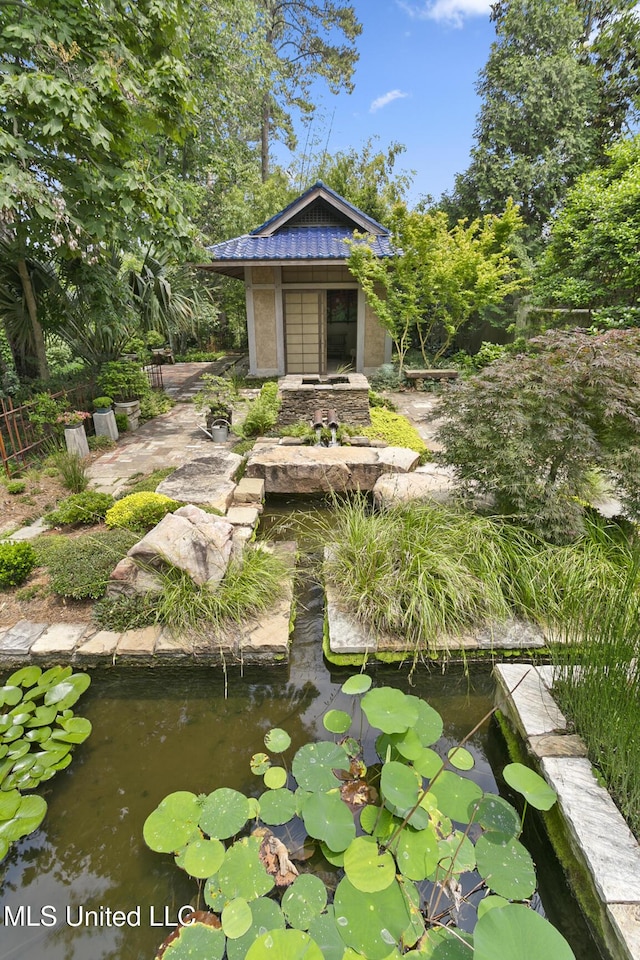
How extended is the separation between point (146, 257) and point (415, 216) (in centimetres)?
526

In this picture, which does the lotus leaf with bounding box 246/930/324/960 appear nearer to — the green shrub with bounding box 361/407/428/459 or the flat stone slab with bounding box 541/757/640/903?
the flat stone slab with bounding box 541/757/640/903

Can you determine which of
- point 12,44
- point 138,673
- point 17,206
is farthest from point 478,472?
point 12,44

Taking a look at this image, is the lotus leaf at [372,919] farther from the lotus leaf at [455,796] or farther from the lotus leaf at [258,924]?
the lotus leaf at [455,796]

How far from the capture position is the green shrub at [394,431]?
636 centimetres

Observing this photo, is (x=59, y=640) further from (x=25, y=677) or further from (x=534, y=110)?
(x=534, y=110)

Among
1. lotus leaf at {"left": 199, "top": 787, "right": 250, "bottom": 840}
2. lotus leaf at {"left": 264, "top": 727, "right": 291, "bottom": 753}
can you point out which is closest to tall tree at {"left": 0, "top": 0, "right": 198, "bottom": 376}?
lotus leaf at {"left": 264, "top": 727, "right": 291, "bottom": 753}

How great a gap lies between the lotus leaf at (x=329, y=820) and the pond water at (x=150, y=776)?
440 mm

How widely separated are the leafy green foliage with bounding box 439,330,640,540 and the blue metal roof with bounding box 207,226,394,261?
23.3 ft

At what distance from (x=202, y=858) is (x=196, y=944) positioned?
0.26 metres

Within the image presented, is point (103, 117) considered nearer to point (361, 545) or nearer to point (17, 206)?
point (17, 206)

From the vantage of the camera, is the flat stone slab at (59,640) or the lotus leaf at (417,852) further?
the flat stone slab at (59,640)

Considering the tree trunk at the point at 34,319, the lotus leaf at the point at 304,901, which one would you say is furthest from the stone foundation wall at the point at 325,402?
the lotus leaf at the point at 304,901

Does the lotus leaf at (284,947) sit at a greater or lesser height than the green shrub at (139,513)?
lesser

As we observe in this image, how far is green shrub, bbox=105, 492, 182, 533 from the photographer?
3777 mm
